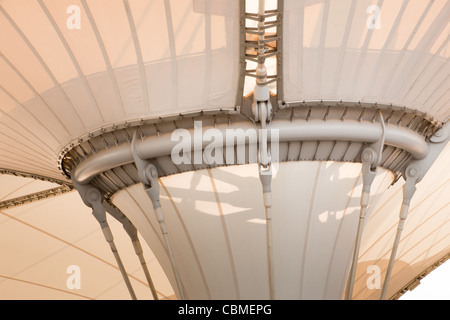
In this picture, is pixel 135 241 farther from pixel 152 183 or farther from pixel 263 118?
pixel 263 118

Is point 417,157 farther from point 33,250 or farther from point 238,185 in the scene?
point 33,250

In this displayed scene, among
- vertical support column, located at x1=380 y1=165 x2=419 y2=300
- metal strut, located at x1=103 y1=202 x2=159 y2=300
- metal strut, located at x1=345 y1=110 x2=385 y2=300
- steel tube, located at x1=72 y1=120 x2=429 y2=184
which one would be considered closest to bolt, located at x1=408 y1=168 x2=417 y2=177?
vertical support column, located at x1=380 y1=165 x2=419 y2=300

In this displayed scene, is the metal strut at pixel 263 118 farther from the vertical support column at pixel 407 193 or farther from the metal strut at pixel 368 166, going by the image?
the vertical support column at pixel 407 193

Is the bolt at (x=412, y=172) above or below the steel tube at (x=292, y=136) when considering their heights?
above

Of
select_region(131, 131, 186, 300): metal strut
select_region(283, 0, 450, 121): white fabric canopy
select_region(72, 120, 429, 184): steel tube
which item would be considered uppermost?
select_region(283, 0, 450, 121): white fabric canopy

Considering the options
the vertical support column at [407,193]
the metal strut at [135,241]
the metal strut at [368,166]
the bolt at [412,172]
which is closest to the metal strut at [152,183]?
the metal strut at [135,241]

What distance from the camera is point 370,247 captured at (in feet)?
55.7

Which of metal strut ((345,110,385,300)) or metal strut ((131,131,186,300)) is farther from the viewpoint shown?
metal strut ((345,110,385,300))

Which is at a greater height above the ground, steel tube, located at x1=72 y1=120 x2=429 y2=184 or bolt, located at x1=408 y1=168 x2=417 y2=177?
bolt, located at x1=408 y1=168 x2=417 y2=177

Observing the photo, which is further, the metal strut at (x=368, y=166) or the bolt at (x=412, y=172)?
the bolt at (x=412, y=172)

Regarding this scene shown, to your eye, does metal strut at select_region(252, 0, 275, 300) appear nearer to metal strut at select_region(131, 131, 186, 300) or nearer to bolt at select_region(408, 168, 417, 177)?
metal strut at select_region(131, 131, 186, 300)

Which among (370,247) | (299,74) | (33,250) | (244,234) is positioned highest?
(33,250)
